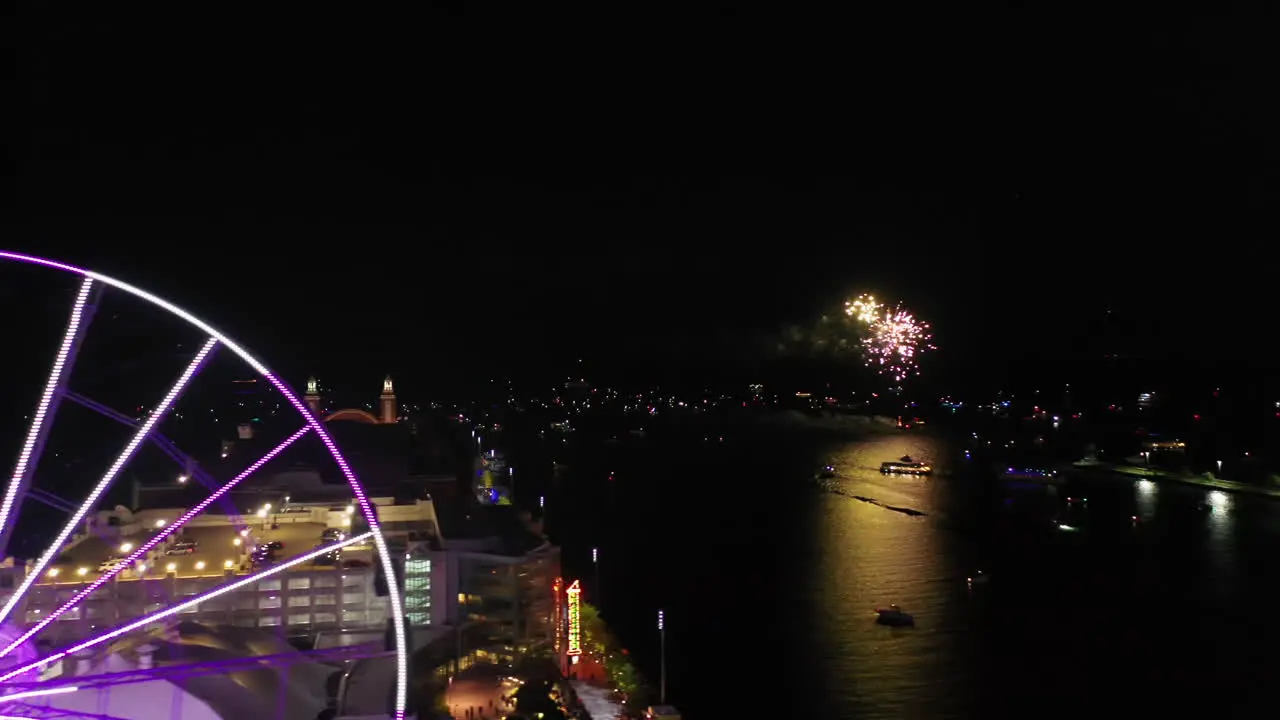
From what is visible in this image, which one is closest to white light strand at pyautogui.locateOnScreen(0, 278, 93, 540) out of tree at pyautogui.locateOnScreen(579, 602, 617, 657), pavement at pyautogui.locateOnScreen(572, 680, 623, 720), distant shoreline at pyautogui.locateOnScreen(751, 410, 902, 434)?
pavement at pyautogui.locateOnScreen(572, 680, 623, 720)

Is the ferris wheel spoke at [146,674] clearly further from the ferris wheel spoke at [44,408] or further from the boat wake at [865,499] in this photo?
the boat wake at [865,499]

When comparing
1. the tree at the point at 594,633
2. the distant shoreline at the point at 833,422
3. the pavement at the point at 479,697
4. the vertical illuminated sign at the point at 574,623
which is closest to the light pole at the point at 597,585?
the tree at the point at 594,633

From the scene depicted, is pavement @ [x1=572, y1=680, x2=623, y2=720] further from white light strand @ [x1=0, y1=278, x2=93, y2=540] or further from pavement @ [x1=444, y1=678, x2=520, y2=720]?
white light strand @ [x1=0, y1=278, x2=93, y2=540]

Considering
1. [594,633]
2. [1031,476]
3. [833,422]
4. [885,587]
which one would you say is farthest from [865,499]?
[833,422]

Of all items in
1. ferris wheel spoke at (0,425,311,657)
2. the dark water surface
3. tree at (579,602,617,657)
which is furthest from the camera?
tree at (579,602,617,657)

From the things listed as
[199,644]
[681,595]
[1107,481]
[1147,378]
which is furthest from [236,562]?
[1147,378]

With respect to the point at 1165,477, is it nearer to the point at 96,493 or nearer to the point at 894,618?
the point at 894,618
